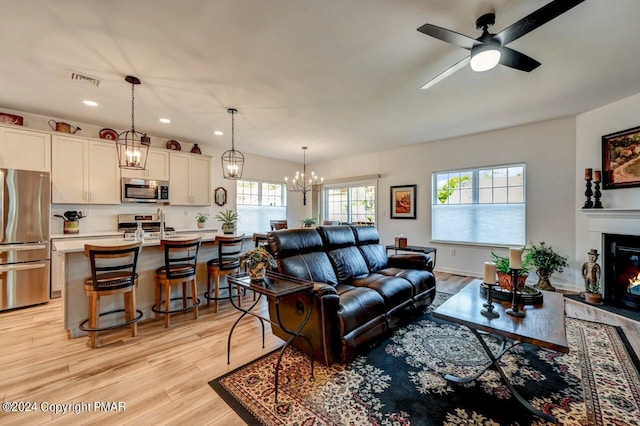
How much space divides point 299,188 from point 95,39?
18.9 feet

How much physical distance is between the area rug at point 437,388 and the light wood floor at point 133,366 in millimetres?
210

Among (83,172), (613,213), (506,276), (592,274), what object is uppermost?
(83,172)

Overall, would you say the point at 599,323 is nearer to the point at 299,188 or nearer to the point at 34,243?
the point at 299,188

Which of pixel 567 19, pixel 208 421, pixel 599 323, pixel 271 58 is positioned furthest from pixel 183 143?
→ pixel 599 323

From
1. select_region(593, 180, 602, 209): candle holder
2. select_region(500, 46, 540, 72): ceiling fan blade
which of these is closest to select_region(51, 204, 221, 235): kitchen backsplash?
select_region(500, 46, 540, 72): ceiling fan blade

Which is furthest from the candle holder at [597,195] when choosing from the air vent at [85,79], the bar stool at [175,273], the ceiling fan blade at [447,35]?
the air vent at [85,79]

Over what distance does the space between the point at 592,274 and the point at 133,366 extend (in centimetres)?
546

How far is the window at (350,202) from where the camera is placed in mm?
6676

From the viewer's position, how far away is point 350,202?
280 inches

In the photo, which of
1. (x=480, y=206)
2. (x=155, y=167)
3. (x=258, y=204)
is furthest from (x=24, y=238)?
(x=480, y=206)

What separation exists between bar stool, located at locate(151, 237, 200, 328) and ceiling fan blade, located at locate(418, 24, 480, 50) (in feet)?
9.50

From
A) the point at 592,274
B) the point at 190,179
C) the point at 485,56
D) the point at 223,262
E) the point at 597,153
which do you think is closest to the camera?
the point at 485,56

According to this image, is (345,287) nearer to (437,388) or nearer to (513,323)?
(437,388)

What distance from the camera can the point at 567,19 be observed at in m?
2.02
